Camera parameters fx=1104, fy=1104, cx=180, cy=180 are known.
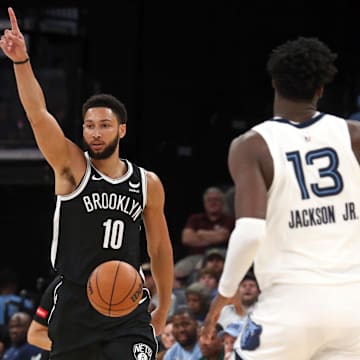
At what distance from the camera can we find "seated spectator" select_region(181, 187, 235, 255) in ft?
37.6

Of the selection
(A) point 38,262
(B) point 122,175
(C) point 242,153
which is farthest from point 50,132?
(A) point 38,262

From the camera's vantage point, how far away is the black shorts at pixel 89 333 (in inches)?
225

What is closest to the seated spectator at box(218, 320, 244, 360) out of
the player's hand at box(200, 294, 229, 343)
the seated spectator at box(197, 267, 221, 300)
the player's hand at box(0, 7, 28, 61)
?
the seated spectator at box(197, 267, 221, 300)

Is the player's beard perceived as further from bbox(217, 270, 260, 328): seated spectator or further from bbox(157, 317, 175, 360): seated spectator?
bbox(157, 317, 175, 360): seated spectator

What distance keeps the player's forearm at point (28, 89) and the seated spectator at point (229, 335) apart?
373cm

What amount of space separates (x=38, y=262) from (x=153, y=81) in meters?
2.69

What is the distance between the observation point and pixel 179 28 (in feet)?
45.4

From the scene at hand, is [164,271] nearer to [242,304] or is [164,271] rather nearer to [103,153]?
[103,153]

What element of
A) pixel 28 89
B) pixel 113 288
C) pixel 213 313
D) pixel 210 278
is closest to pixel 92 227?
pixel 113 288

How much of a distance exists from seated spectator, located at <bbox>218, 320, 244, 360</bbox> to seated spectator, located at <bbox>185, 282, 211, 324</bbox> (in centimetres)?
82

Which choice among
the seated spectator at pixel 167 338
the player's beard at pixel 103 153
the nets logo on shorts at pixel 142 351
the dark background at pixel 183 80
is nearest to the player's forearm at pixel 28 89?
the player's beard at pixel 103 153

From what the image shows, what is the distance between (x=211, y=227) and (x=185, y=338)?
87.2 inches

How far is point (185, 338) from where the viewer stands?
9523mm

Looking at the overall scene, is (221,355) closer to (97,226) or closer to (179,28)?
(97,226)
